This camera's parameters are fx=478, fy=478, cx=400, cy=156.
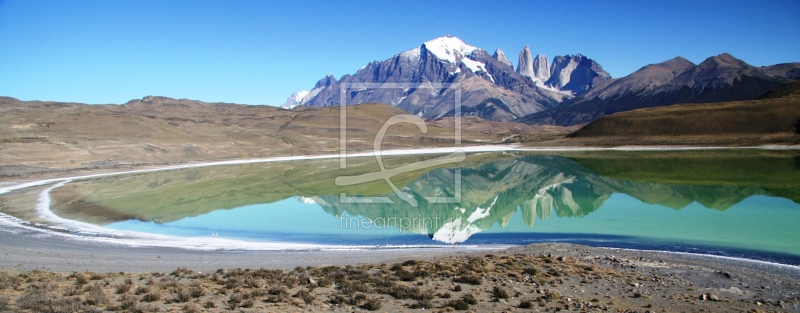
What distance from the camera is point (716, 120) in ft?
284

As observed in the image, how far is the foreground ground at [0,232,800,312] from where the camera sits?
37.1ft

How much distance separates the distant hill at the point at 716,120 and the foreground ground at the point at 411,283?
259ft

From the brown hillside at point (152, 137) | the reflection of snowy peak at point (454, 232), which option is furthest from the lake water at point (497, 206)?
the brown hillside at point (152, 137)

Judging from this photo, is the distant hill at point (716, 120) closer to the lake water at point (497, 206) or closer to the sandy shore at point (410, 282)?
the lake water at point (497, 206)

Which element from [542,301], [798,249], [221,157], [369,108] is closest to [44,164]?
[221,157]

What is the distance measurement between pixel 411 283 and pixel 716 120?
306ft

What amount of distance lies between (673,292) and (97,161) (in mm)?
83611

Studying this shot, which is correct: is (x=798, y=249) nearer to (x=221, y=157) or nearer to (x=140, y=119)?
(x=221, y=157)

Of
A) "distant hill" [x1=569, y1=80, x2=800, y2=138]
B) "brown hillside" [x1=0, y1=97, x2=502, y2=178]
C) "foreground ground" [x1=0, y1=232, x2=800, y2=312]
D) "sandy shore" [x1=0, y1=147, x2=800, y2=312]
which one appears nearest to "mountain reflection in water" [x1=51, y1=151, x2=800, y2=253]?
"sandy shore" [x1=0, y1=147, x2=800, y2=312]

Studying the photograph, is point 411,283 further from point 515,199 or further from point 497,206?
point 515,199

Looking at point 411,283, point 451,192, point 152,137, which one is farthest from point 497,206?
point 152,137

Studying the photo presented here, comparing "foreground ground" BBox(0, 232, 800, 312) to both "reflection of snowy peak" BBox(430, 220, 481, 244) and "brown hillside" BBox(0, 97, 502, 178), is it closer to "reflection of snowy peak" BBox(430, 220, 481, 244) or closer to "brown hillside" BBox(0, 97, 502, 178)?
"reflection of snowy peak" BBox(430, 220, 481, 244)

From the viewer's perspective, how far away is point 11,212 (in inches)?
1302

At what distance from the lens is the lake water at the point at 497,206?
74.9 feet
